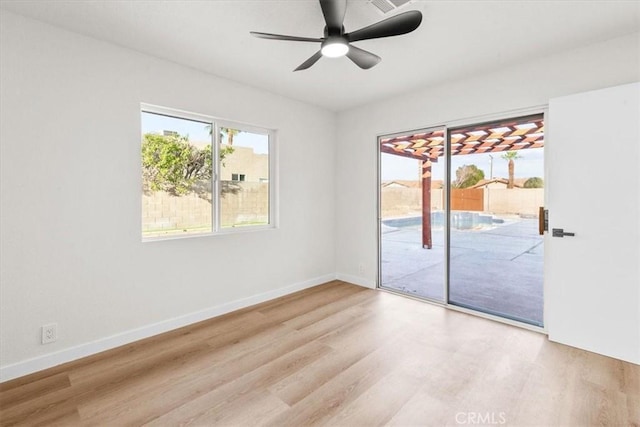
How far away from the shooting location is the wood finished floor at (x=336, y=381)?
1786 mm

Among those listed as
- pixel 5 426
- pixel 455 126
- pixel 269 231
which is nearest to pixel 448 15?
pixel 455 126

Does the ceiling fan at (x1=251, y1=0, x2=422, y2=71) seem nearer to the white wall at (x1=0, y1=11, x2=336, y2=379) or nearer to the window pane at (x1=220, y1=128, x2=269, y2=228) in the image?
the white wall at (x1=0, y1=11, x2=336, y2=379)

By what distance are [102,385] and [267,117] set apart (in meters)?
3.07

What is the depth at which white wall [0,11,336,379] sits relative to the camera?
2.19 meters

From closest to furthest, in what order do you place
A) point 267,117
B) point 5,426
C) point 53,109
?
point 5,426
point 53,109
point 267,117

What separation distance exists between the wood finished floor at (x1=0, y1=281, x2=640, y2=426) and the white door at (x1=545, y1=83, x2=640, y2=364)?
0.82ft

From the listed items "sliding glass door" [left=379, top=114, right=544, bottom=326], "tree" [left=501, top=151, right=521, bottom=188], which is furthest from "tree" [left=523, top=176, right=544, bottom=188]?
"tree" [left=501, top=151, right=521, bottom=188]

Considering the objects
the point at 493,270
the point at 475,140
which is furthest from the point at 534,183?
the point at 493,270

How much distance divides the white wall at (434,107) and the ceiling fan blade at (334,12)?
78.6 inches

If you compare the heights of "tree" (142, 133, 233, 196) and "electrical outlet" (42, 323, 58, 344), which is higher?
"tree" (142, 133, 233, 196)

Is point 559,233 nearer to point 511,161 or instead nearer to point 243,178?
point 511,161

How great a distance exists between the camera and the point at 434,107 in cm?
359

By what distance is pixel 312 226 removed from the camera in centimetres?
441

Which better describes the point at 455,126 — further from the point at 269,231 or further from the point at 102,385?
the point at 102,385
